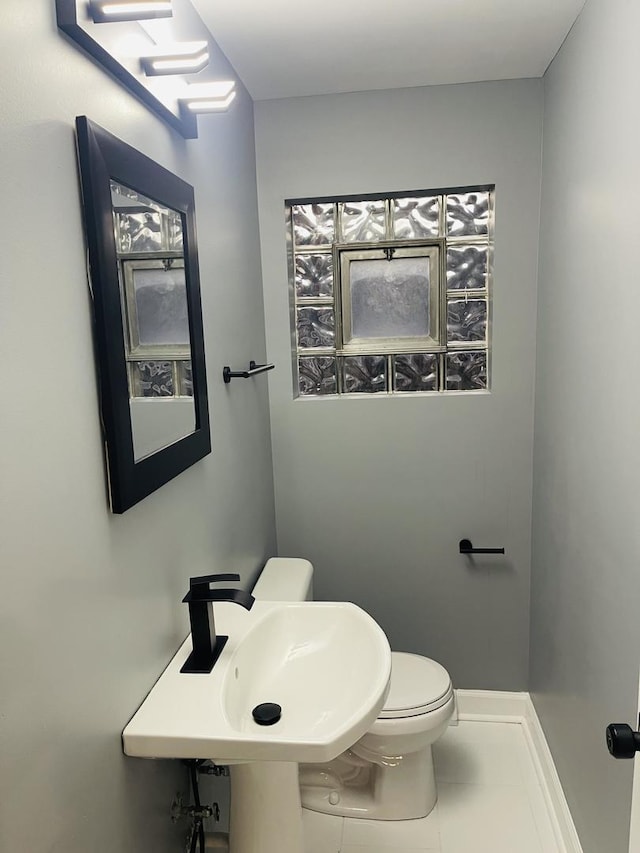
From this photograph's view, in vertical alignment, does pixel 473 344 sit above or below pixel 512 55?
below

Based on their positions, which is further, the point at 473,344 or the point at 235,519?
the point at 473,344

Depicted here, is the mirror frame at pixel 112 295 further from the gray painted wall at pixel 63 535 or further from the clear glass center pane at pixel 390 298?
the clear glass center pane at pixel 390 298

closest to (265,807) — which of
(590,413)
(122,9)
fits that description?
(590,413)

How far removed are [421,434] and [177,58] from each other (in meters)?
1.55

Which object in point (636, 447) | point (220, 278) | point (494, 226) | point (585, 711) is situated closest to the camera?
point (636, 447)

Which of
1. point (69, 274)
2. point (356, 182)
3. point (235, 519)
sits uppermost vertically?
point (356, 182)

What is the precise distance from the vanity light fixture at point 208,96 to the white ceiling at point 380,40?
387 millimetres

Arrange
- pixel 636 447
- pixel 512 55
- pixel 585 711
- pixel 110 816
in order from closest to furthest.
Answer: pixel 110 816 < pixel 636 447 < pixel 585 711 < pixel 512 55

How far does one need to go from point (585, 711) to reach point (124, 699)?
1.26 meters

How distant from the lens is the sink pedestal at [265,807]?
4.49 feet

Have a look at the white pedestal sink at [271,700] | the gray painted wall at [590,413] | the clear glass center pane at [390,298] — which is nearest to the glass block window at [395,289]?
the clear glass center pane at [390,298]

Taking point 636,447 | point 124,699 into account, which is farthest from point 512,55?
point 124,699

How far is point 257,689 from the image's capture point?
1.43m

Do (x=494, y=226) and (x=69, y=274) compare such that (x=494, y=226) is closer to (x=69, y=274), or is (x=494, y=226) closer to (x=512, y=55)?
(x=512, y=55)
